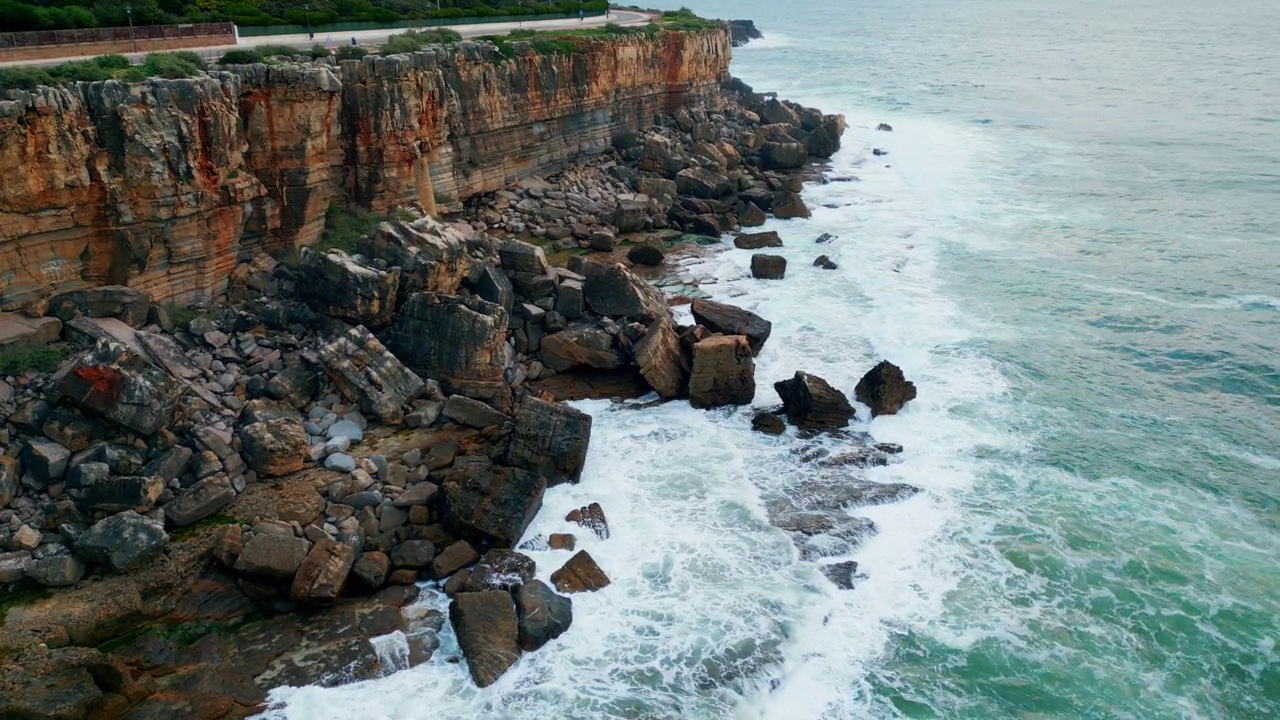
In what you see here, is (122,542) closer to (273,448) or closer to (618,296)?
(273,448)

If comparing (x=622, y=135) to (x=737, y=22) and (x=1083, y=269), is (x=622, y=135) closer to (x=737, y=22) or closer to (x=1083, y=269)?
(x=1083, y=269)

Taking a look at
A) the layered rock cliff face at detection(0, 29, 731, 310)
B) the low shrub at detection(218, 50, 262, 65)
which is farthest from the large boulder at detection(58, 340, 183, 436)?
the low shrub at detection(218, 50, 262, 65)

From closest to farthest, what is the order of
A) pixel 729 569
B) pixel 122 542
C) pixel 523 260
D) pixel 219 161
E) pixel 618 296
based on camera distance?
pixel 122 542
pixel 729 569
pixel 219 161
pixel 618 296
pixel 523 260

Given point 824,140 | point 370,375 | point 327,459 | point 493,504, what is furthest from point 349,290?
point 824,140

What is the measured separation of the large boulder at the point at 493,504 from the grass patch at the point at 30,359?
352 inches

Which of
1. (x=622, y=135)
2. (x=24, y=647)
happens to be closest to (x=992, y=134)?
(x=622, y=135)

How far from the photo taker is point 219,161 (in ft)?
74.8

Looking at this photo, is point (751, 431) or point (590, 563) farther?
point (751, 431)

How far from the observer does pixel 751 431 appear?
22047 millimetres

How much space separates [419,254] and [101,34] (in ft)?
47.3

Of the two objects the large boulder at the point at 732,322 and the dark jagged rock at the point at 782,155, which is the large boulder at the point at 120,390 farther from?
the dark jagged rock at the point at 782,155

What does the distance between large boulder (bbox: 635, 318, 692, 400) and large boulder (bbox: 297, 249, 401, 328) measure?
6796mm

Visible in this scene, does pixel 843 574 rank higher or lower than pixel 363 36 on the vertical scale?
lower

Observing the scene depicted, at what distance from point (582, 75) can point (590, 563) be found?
30.2 metres
